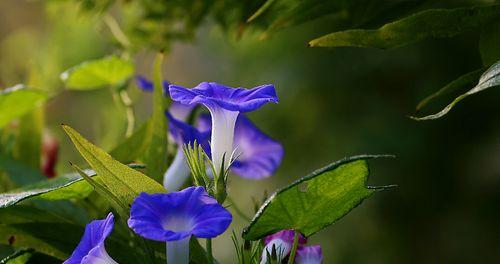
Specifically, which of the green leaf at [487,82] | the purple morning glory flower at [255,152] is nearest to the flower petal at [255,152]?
the purple morning glory flower at [255,152]

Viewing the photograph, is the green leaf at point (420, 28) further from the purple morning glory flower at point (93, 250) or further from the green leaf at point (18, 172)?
the green leaf at point (18, 172)

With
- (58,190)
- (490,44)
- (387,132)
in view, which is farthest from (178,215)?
(387,132)

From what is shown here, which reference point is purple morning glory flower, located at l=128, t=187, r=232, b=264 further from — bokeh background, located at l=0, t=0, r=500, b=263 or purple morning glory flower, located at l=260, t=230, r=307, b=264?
bokeh background, located at l=0, t=0, r=500, b=263

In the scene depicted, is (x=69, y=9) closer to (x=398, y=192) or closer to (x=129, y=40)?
(x=129, y=40)

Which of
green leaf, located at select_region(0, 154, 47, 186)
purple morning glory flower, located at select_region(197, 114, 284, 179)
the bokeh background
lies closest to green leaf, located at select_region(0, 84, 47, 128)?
green leaf, located at select_region(0, 154, 47, 186)

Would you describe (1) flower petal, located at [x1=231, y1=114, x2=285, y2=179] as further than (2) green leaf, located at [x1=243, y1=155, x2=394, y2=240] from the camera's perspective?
Yes

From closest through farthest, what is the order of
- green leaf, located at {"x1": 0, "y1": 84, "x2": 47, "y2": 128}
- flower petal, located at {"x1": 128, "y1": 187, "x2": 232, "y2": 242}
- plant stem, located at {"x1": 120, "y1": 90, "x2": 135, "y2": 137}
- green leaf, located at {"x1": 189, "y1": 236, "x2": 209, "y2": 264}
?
1. flower petal, located at {"x1": 128, "y1": 187, "x2": 232, "y2": 242}
2. green leaf, located at {"x1": 189, "y1": 236, "x2": 209, "y2": 264}
3. green leaf, located at {"x1": 0, "y1": 84, "x2": 47, "y2": 128}
4. plant stem, located at {"x1": 120, "y1": 90, "x2": 135, "y2": 137}
